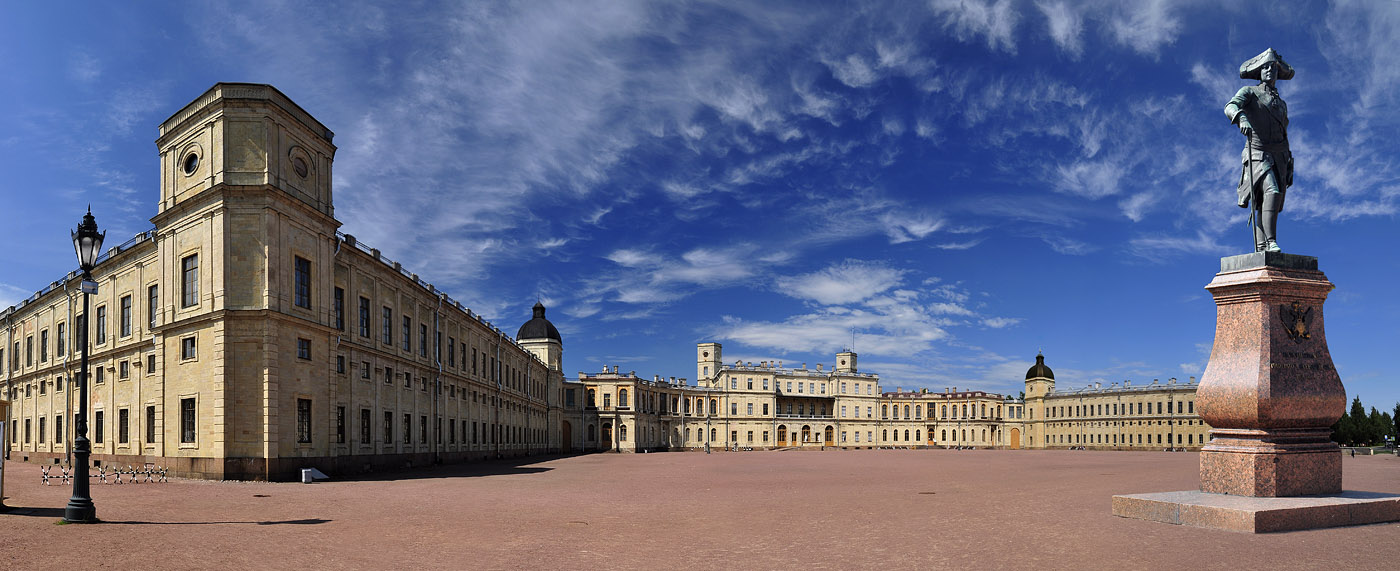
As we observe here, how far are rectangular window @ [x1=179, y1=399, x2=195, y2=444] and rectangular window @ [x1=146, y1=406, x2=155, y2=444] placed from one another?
434 centimetres

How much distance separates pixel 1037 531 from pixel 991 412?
136m

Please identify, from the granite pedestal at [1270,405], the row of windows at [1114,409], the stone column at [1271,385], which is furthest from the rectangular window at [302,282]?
the row of windows at [1114,409]

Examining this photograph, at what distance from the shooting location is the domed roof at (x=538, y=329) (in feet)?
303

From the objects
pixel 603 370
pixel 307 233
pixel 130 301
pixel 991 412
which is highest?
pixel 307 233

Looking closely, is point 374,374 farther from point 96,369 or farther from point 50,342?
point 50,342

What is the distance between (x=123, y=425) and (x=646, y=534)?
3419 cm

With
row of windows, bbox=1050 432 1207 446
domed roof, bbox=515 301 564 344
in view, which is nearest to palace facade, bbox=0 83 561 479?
domed roof, bbox=515 301 564 344

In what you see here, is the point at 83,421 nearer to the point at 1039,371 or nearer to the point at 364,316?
the point at 364,316

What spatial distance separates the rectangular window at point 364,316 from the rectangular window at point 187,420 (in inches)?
326

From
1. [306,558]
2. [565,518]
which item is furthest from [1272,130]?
[306,558]

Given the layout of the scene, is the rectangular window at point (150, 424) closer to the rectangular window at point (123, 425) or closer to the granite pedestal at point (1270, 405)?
the rectangular window at point (123, 425)

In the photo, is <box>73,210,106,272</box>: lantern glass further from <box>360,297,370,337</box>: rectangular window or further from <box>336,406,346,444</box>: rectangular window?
<box>360,297,370,337</box>: rectangular window

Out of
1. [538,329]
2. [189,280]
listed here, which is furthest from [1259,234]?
[538,329]

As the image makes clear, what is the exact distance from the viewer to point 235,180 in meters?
29.9
